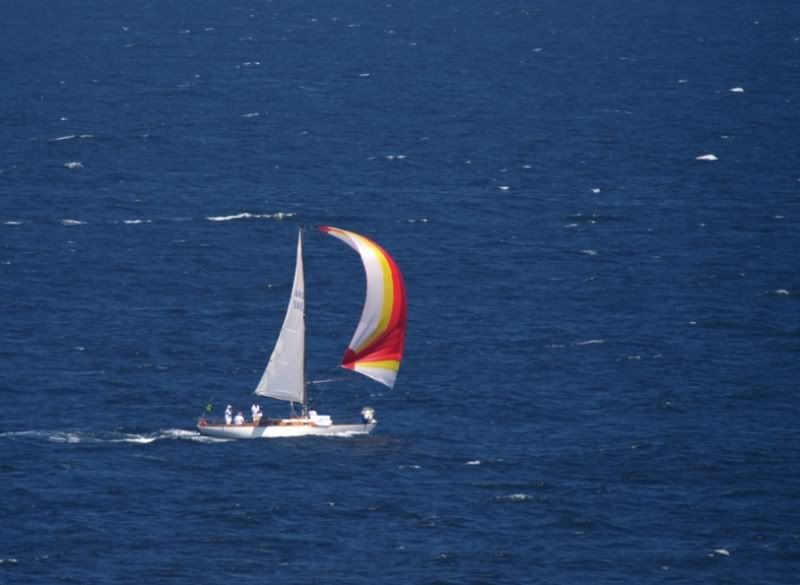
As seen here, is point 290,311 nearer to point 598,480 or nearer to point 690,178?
point 598,480

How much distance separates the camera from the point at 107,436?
108062 millimetres

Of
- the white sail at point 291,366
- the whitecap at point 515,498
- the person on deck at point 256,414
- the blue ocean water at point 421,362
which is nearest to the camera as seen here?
the blue ocean water at point 421,362

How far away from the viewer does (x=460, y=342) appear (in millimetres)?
127562

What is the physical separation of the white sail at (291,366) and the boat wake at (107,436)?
4312mm

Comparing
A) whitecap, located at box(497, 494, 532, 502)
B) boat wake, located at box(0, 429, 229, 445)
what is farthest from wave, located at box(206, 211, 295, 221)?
whitecap, located at box(497, 494, 532, 502)

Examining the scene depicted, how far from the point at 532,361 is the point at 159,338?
23.4 meters

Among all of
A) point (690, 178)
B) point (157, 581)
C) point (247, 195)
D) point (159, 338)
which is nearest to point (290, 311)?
point (159, 338)

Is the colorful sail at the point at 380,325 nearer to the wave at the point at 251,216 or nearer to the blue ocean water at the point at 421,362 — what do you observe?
the blue ocean water at the point at 421,362

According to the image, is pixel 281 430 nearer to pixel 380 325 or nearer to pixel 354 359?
pixel 354 359

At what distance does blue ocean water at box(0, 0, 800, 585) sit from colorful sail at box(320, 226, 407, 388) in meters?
3.94

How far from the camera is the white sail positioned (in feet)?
362

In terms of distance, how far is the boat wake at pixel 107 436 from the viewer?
10744 centimetres

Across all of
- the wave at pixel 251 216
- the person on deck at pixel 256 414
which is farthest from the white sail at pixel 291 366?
the wave at pixel 251 216

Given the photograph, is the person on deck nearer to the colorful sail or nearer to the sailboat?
the sailboat
